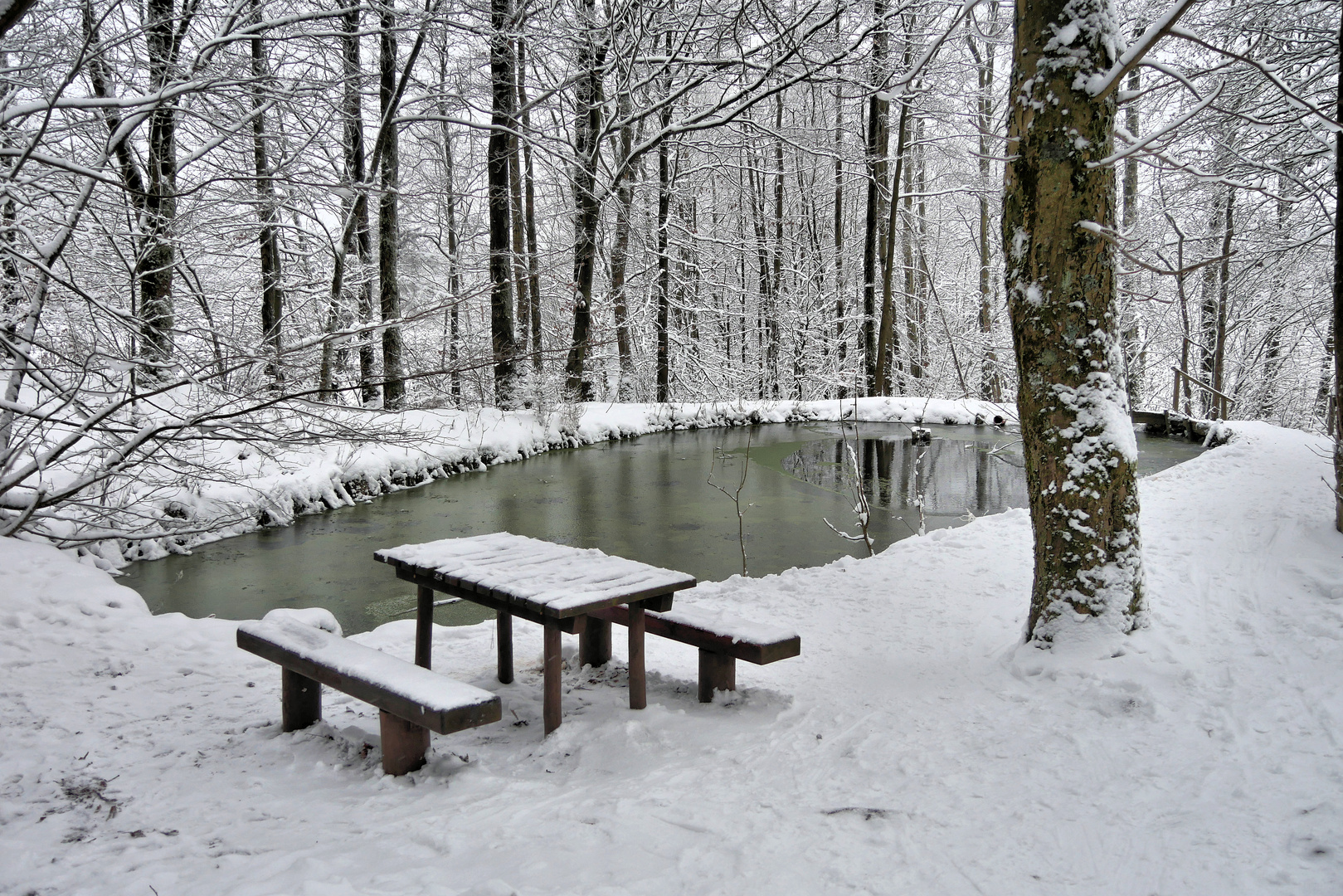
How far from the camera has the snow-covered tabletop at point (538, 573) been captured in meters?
3.04

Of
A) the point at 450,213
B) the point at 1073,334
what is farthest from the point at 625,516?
the point at 450,213

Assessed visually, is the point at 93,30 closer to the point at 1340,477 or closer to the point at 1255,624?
the point at 1255,624

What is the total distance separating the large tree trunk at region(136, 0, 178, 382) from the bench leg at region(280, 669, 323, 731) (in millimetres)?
1380

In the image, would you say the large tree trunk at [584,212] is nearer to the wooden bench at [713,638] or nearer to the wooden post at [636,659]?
the wooden bench at [713,638]

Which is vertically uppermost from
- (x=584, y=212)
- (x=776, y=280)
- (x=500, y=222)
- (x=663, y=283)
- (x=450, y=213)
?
(x=450, y=213)

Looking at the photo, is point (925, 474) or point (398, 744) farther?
point (925, 474)

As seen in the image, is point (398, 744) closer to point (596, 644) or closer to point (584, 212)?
point (596, 644)

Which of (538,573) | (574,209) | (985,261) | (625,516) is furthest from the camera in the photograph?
(985,261)

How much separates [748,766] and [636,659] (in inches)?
27.6

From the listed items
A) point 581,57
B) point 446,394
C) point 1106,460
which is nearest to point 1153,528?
point 1106,460

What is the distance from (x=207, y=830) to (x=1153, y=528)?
602 cm

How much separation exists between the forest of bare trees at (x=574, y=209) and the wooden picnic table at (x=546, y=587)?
0.85 metres

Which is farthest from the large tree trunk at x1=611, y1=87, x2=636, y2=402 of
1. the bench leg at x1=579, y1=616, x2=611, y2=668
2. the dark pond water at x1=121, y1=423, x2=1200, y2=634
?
the bench leg at x1=579, y1=616, x2=611, y2=668

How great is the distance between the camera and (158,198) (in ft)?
15.3
